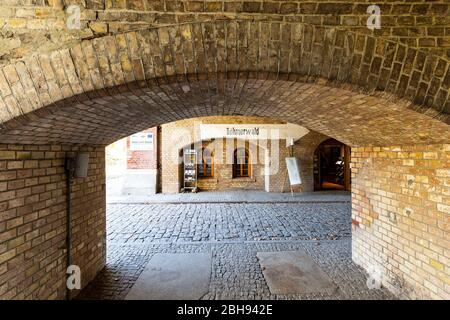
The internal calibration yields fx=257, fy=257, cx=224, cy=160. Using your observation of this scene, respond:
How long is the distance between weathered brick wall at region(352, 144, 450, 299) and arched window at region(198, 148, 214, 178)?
380 inches

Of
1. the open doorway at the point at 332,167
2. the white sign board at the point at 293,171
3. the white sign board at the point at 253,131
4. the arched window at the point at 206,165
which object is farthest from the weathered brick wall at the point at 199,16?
the open doorway at the point at 332,167

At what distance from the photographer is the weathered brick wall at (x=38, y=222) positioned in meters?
2.55

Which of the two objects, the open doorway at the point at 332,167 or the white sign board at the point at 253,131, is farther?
the open doorway at the point at 332,167

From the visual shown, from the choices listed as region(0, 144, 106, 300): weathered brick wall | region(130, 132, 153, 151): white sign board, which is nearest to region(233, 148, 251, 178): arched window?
region(130, 132, 153, 151): white sign board

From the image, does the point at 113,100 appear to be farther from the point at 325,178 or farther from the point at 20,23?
the point at 325,178

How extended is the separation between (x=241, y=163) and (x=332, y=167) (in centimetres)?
734

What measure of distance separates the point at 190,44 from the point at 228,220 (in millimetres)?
6554

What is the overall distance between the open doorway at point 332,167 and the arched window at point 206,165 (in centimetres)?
565

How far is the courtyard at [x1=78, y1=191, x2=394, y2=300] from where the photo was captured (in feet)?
13.1

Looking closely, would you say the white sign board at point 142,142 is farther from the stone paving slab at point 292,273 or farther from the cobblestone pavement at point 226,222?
the stone paving slab at point 292,273

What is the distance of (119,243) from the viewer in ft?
19.6

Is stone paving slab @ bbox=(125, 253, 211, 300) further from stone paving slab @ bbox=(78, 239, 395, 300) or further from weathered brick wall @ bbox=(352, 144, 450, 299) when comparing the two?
weathered brick wall @ bbox=(352, 144, 450, 299)

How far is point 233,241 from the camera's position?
238 inches

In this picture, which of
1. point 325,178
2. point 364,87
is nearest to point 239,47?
point 364,87
